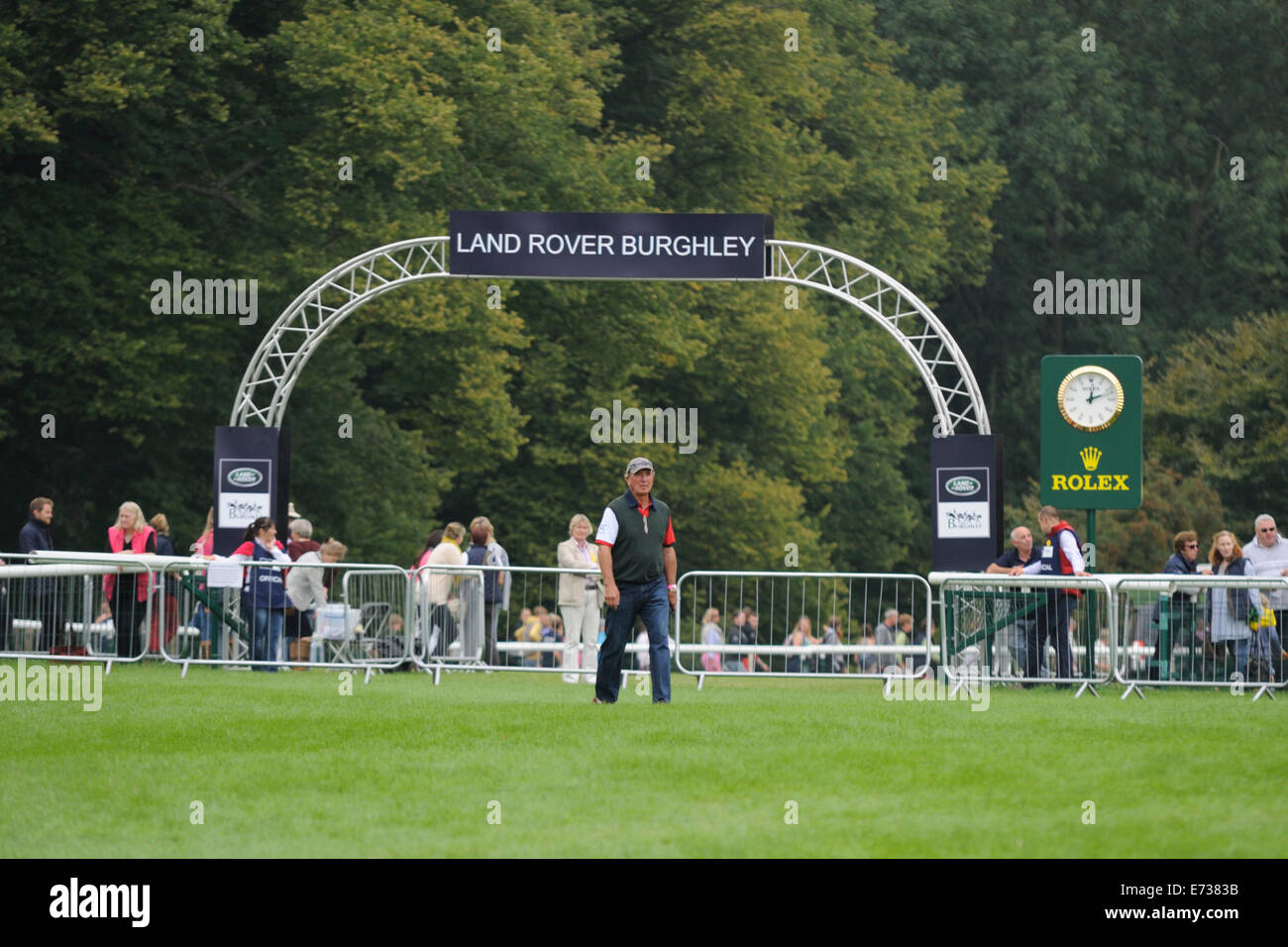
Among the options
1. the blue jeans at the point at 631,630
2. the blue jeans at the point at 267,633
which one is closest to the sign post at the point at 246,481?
the blue jeans at the point at 267,633

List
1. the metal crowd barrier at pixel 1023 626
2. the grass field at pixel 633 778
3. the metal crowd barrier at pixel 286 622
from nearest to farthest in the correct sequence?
the grass field at pixel 633 778 → the metal crowd barrier at pixel 1023 626 → the metal crowd barrier at pixel 286 622

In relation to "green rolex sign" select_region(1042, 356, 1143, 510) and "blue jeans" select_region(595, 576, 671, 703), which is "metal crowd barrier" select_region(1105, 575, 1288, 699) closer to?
"green rolex sign" select_region(1042, 356, 1143, 510)

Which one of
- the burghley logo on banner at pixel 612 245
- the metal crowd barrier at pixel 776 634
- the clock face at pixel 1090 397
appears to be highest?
the burghley logo on banner at pixel 612 245

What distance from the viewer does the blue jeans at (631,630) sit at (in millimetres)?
15898

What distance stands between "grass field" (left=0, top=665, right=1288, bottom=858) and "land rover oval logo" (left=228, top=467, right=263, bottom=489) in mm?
9645

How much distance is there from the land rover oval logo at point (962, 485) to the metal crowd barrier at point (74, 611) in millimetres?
9384

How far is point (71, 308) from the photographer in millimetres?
33969

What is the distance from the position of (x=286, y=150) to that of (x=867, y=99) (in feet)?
61.3

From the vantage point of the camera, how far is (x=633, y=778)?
11.4 meters

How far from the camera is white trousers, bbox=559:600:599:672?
21453 mm

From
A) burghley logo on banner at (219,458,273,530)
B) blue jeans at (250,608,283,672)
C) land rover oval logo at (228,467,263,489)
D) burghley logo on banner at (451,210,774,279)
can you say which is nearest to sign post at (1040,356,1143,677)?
burghley logo on banner at (451,210,774,279)

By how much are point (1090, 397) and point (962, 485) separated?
2790mm

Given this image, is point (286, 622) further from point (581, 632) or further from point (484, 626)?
point (581, 632)

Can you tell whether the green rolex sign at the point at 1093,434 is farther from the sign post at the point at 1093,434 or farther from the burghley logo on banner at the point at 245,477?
the burghley logo on banner at the point at 245,477
